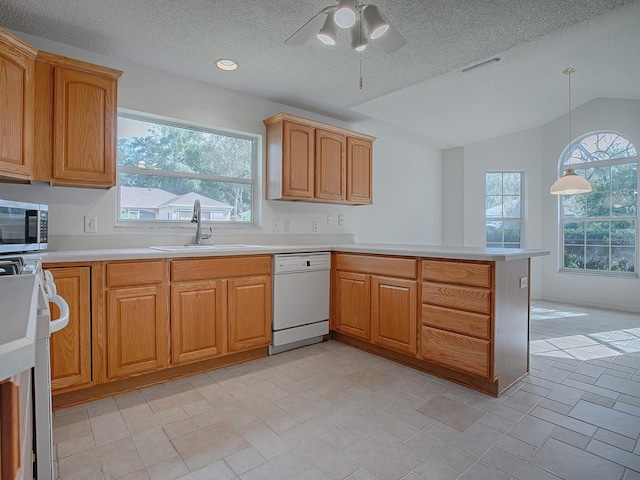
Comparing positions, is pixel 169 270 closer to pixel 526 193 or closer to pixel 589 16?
pixel 589 16

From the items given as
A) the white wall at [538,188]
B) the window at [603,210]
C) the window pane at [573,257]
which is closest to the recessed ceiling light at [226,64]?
the white wall at [538,188]

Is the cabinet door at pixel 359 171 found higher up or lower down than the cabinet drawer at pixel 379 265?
higher up

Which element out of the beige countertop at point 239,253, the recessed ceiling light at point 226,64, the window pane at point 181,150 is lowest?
the beige countertop at point 239,253

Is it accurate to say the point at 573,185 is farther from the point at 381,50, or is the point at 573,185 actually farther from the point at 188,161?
the point at 188,161

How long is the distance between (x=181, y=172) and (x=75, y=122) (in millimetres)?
951

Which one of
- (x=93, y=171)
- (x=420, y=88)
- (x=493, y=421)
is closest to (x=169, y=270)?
(x=93, y=171)

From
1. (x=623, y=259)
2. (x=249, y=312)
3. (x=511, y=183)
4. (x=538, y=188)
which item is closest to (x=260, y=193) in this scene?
(x=249, y=312)

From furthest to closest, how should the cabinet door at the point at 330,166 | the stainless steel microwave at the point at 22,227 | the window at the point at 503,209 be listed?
the window at the point at 503,209 → the cabinet door at the point at 330,166 → the stainless steel microwave at the point at 22,227

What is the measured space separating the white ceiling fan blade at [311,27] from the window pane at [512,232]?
4.83 metres

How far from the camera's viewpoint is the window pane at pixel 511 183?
5699 mm

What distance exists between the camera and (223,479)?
1.52 metres

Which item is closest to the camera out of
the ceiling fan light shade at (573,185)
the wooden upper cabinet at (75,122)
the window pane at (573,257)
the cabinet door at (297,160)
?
the wooden upper cabinet at (75,122)

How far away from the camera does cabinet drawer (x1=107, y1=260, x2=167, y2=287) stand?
2.23 meters

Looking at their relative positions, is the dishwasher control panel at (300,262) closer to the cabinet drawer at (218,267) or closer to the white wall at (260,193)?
the cabinet drawer at (218,267)
